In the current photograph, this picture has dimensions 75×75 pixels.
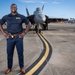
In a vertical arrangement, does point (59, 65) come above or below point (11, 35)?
below

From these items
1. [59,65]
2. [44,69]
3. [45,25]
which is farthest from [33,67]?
[45,25]

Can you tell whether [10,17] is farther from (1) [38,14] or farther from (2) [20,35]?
(1) [38,14]

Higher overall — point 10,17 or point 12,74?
point 10,17

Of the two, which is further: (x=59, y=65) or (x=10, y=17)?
(x=59, y=65)

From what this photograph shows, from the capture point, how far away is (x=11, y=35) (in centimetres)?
720

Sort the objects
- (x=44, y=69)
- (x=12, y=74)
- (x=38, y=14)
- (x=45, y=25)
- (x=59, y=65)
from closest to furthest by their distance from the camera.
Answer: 1. (x=12, y=74)
2. (x=44, y=69)
3. (x=59, y=65)
4. (x=38, y=14)
5. (x=45, y=25)

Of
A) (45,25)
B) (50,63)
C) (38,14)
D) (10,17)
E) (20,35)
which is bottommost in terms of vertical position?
(45,25)

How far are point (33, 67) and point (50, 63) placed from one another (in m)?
1.14

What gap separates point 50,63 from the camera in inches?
356

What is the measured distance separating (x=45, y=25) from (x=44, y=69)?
3312 centimetres

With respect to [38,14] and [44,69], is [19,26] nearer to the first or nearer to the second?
[44,69]

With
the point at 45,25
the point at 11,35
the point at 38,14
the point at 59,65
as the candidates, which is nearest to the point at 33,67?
the point at 59,65

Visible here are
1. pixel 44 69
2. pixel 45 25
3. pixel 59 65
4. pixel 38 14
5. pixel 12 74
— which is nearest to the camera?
pixel 12 74

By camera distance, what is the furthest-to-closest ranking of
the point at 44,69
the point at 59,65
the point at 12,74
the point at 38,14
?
the point at 38,14 < the point at 59,65 < the point at 44,69 < the point at 12,74
